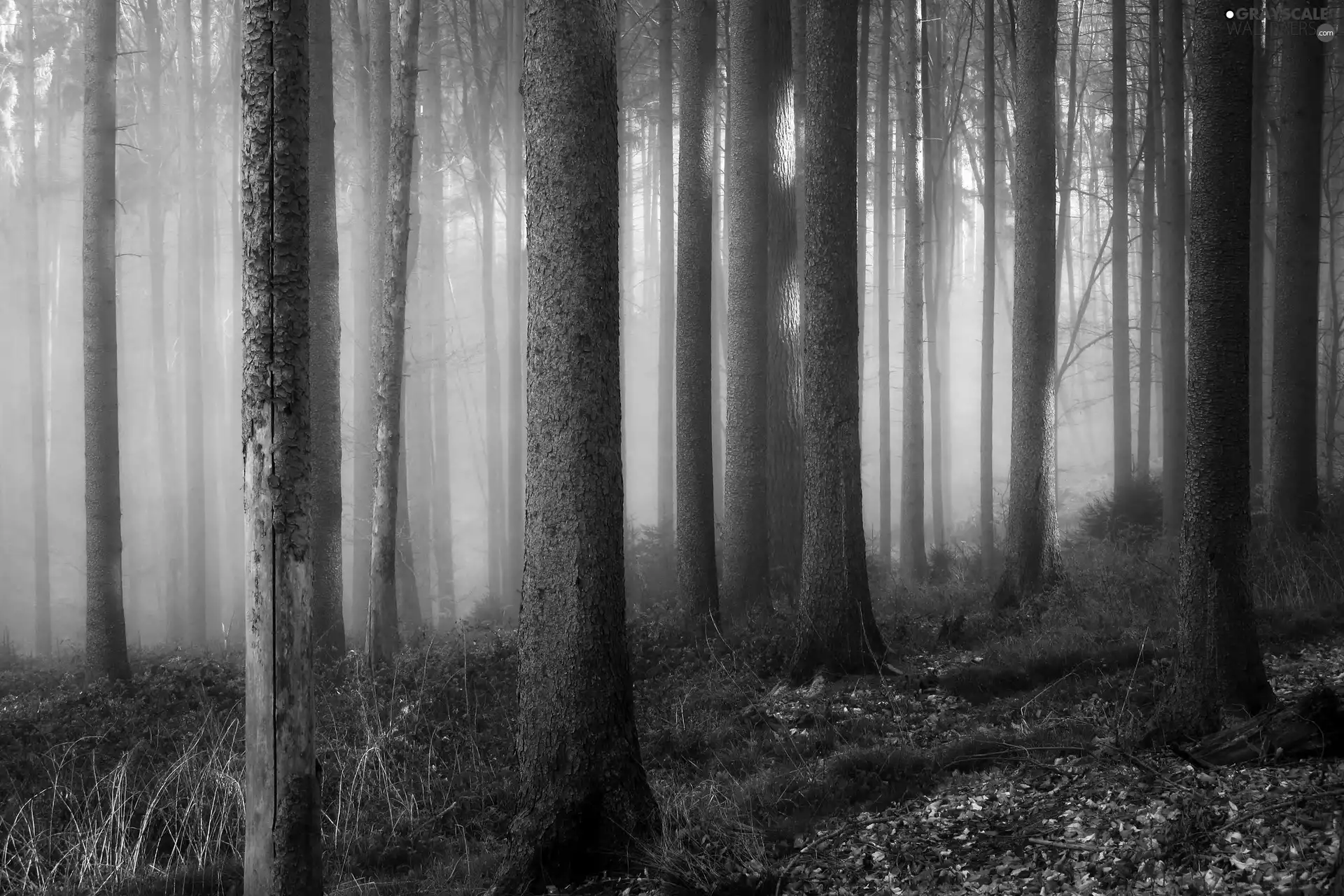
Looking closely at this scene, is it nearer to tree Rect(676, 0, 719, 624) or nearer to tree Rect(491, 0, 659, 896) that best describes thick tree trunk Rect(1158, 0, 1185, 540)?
tree Rect(676, 0, 719, 624)

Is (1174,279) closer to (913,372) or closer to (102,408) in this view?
(913,372)

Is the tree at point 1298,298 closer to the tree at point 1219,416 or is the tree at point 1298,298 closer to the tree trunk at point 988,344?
the tree trunk at point 988,344

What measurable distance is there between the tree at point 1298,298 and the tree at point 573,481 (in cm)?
1077

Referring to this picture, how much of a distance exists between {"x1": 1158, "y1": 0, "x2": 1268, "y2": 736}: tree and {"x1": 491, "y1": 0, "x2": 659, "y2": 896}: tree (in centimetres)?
387

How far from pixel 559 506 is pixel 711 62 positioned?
9.07 metres

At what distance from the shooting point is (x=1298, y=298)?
12.3 metres

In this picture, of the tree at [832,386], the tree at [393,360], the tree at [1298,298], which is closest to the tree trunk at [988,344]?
the tree at [1298,298]

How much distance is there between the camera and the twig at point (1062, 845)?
4.61 metres

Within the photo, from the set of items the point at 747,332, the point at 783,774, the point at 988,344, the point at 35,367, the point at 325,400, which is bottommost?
the point at 783,774

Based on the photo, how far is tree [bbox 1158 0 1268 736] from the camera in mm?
6227

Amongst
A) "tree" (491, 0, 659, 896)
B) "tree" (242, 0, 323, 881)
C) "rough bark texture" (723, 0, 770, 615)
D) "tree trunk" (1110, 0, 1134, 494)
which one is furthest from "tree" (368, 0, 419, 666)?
"tree trunk" (1110, 0, 1134, 494)

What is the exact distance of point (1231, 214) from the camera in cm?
630

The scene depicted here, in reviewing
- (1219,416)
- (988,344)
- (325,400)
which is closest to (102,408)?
(325,400)

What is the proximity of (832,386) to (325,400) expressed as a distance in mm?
6659
